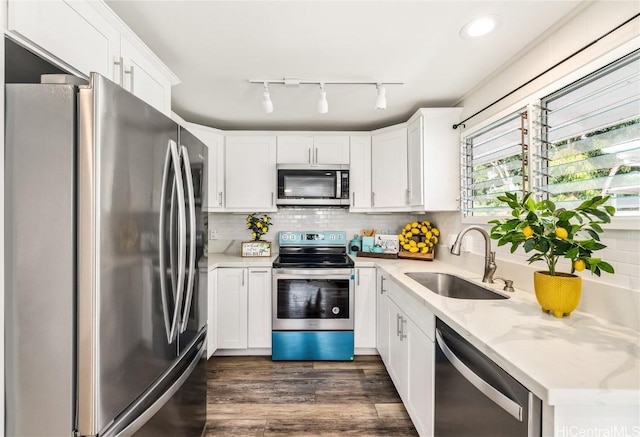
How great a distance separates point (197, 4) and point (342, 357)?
263cm

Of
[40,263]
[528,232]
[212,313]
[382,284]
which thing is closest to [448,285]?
[382,284]

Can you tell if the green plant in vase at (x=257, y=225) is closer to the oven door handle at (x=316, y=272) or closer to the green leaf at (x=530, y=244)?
the oven door handle at (x=316, y=272)

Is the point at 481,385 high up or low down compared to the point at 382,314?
up

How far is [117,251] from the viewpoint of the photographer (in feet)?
2.87

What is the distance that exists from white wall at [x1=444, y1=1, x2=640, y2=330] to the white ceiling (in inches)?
3.4

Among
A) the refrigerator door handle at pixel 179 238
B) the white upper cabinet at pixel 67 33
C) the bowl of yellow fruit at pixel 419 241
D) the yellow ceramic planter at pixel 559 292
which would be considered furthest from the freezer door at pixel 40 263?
the bowl of yellow fruit at pixel 419 241

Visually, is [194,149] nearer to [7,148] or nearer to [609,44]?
[7,148]

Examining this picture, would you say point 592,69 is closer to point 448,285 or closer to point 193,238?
point 448,285

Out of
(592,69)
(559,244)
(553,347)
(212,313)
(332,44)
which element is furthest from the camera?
(212,313)

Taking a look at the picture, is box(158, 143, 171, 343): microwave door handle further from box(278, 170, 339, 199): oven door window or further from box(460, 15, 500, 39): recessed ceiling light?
box(278, 170, 339, 199): oven door window

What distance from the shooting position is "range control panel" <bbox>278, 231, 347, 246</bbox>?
10.3ft

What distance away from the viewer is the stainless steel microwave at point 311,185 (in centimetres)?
281

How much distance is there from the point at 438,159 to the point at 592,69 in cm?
116

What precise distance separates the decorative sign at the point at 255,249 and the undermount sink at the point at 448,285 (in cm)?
143
